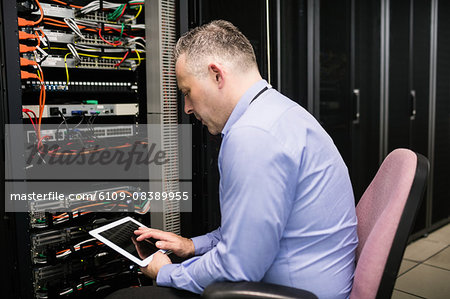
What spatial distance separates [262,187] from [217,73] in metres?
0.35

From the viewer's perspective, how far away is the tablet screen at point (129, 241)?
1.18m

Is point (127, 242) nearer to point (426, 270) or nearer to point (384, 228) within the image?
point (384, 228)

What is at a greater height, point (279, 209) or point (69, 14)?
point (69, 14)

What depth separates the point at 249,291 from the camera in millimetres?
810

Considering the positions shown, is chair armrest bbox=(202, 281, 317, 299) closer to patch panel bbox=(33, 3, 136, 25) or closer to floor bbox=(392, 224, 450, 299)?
patch panel bbox=(33, 3, 136, 25)

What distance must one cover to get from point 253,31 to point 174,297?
1.48 metres

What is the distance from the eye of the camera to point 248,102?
3.38 ft

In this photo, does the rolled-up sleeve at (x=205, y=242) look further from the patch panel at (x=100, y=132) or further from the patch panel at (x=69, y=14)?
the patch panel at (x=69, y=14)

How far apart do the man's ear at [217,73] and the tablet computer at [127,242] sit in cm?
54

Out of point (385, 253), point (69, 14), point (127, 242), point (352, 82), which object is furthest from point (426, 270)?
point (69, 14)

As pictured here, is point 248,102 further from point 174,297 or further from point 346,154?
point 346,154

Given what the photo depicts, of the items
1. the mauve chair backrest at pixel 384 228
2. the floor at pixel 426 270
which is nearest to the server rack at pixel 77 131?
the mauve chair backrest at pixel 384 228

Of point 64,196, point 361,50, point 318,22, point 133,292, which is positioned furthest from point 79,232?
point 361,50

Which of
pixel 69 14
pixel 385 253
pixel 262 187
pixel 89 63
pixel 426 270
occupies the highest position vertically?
pixel 69 14
